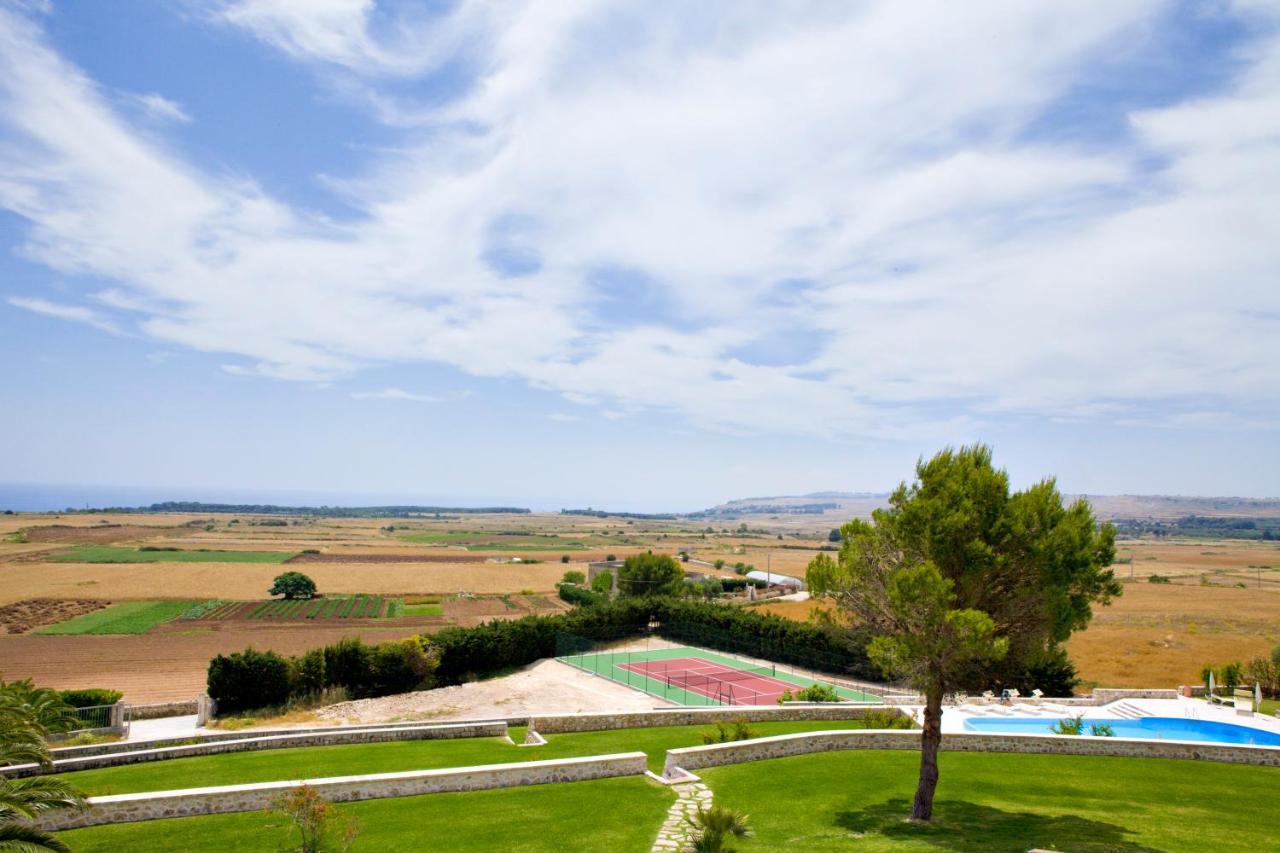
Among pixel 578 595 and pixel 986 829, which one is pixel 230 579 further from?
pixel 986 829

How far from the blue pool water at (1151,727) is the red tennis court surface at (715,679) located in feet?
29.9

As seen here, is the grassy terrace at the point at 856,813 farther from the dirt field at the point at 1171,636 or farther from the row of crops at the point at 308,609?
the row of crops at the point at 308,609

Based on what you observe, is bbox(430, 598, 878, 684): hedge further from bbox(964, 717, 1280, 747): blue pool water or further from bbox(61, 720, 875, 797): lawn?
bbox(61, 720, 875, 797): lawn

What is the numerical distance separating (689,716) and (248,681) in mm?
20553

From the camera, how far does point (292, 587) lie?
7725 cm

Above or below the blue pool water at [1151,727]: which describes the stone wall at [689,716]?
above

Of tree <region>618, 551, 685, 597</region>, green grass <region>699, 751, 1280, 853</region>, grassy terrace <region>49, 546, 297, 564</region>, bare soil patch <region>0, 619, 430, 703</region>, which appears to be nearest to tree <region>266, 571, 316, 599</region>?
bare soil patch <region>0, 619, 430, 703</region>

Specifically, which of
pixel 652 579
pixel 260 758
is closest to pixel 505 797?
pixel 260 758

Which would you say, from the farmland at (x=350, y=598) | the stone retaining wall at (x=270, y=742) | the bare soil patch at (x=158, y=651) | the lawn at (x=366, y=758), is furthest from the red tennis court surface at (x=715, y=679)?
the bare soil patch at (x=158, y=651)

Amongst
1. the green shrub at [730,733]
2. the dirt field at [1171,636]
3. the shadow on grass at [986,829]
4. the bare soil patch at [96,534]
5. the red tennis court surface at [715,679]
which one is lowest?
the bare soil patch at [96,534]

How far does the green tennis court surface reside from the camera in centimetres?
3272

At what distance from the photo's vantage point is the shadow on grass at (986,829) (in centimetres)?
1116

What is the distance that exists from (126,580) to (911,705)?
89.7 m

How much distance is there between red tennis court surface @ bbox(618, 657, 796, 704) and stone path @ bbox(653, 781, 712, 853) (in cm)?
1686
